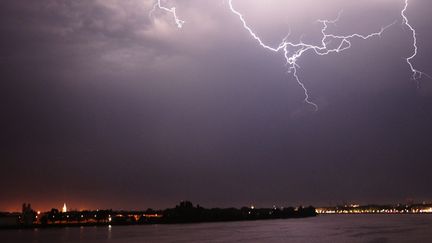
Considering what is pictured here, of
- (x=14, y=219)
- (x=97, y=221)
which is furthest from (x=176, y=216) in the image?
(x=14, y=219)

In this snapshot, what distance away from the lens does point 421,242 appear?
4831 cm

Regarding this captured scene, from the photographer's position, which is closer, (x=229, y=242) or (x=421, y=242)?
(x=421, y=242)

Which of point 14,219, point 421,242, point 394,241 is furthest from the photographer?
point 14,219

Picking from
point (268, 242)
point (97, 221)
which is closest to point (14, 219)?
point (97, 221)

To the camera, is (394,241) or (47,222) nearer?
(394,241)

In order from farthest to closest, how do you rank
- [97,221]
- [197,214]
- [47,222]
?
1. [197,214]
2. [97,221]
3. [47,222]

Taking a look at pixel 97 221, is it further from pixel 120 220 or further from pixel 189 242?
pixel 189 242

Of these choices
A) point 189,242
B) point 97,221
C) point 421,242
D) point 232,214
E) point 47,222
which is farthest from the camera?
point 232,214

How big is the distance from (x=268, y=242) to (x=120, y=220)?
10731 cm

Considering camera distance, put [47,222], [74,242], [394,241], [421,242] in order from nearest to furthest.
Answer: [421,242] < [394,241] < [74,242] < [47,222]

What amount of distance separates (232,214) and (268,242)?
127m

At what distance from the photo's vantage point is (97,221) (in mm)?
151750

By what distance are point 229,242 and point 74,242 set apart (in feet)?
64.1

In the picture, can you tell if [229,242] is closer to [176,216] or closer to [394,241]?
A: [394,241]
